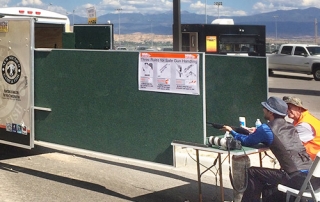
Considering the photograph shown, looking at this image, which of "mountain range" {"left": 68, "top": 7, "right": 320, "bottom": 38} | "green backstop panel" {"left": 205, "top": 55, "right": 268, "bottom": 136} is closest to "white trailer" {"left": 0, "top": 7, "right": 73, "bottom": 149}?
"green backstop panel" {"left": 205, "top": 55, "right": 268, "bottom": 136}

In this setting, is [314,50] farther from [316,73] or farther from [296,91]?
[296,91]

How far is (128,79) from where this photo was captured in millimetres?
6621

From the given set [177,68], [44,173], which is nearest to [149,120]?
[177,68]

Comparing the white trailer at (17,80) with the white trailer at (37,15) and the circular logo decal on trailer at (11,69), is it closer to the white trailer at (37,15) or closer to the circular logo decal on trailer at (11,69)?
the circular logo decal on trailer at (11,69)

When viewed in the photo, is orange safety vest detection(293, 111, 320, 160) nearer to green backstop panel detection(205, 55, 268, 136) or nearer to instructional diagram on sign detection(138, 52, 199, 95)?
green backstop panel detection(205, 55, 268, 136)

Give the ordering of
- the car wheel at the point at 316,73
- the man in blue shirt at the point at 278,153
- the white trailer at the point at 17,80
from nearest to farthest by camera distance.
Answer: the man in blue shirt at the point at 278,153
the white trailer at the point at 17,80
the car wheel at the point at 316,73

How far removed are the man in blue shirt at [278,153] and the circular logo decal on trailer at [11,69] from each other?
11.3 feet

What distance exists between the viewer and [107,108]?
6.90m

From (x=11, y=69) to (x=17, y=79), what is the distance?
18 centimetres

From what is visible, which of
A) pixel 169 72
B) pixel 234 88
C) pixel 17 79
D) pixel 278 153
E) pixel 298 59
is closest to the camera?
pixel 278 153

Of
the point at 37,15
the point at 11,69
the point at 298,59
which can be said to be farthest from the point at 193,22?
the point at 11,69

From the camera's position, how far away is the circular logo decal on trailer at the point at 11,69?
7.69 m

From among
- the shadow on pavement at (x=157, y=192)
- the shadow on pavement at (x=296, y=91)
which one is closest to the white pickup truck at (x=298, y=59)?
the shadow on pavement at (x=296, y=91)

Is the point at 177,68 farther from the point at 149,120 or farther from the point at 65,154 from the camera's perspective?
the point at 65,154
